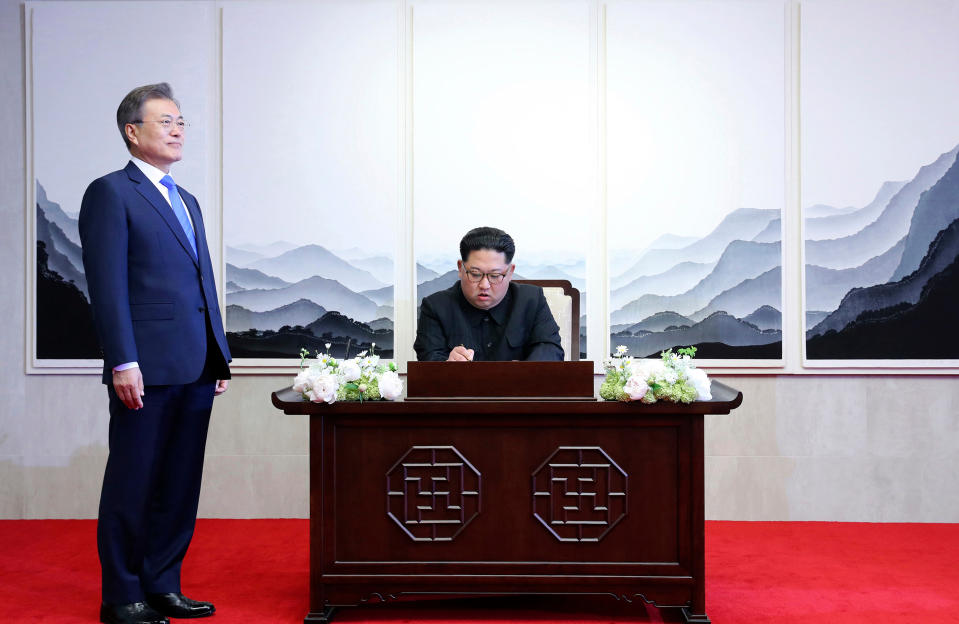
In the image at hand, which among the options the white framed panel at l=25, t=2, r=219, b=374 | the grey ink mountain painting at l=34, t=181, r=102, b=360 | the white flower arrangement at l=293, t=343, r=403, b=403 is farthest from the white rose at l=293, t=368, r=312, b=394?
the grey ink mountain painting at l=34, t=181, r=102, b=360

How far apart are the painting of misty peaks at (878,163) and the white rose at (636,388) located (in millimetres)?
2196

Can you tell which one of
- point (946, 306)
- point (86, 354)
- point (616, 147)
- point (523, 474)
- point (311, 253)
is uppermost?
point (616, 147)

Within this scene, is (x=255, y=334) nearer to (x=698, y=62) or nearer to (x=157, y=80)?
(x=157, y=80)

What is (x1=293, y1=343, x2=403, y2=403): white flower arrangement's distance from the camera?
290cm

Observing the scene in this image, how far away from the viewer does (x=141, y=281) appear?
2.95m

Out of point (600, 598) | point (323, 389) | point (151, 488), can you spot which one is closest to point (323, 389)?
point (323, 389)

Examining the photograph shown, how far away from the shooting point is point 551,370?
2.99m

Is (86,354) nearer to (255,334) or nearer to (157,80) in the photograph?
(255,334)

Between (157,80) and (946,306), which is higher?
(157,80)

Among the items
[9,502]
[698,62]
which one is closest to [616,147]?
[698,62]

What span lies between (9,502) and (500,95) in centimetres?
375

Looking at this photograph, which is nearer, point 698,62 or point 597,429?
point 597,429

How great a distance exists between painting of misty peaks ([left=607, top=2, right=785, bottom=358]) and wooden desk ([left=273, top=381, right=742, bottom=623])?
1.80 m

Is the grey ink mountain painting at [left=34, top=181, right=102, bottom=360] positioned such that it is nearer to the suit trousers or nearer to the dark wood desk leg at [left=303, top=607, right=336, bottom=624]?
the suit trousers
